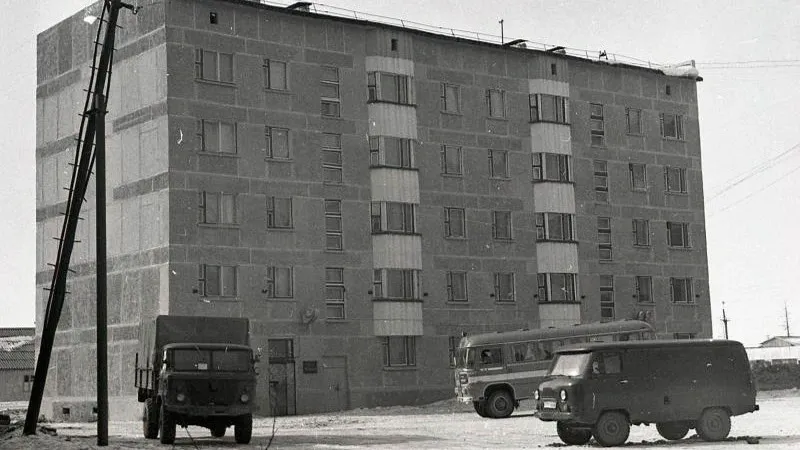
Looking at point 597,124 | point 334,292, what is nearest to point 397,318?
point 334,292

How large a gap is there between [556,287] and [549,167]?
5.91 m

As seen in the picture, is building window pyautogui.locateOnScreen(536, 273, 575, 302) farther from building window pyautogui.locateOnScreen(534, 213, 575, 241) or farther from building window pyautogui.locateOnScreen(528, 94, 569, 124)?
building window pyautogui.locateOnScreen(528, 94, 569, 124)

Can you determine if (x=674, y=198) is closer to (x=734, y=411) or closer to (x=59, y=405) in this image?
(x=59, y=405)

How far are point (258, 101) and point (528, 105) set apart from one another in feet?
50.0

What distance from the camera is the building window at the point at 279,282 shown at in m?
53.2

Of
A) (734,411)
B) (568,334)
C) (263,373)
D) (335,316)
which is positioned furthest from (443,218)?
(734,411)

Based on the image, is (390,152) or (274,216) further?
(390,152)

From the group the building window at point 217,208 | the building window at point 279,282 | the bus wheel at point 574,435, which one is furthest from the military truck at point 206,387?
the building window at point 279,282

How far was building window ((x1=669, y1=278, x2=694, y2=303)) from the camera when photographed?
66.9m

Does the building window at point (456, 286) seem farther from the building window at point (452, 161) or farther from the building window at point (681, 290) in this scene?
the building window at point (681, 290)

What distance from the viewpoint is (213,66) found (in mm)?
52812

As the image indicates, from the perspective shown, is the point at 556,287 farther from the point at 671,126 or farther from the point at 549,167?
the point at 671,126

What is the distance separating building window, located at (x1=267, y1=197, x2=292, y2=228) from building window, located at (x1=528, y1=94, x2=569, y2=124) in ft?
48.7

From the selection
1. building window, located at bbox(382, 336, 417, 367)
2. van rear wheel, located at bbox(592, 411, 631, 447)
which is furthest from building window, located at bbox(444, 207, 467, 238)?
van rear wheel, located at bbox(592, 411, 631, 447)
